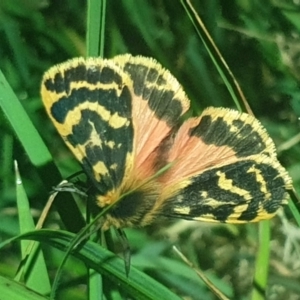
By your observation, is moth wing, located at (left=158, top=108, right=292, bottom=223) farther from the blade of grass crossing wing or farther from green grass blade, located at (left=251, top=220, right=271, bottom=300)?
the blade of grass crossing wing

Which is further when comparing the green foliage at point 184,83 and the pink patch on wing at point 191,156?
the green foliage at point 184,83

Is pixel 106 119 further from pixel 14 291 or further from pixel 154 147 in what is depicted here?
pixel 14 291

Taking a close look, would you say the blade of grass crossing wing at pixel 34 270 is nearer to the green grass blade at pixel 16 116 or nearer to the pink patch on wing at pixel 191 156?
the green grass blade at pixel 16 116

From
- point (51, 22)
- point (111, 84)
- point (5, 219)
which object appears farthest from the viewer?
point (51, 22)

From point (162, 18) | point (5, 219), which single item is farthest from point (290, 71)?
point (5, 219)

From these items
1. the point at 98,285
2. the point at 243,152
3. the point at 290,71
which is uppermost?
the point at 290,71

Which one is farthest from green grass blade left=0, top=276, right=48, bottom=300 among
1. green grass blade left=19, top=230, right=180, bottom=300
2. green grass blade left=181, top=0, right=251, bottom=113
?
green grass blade left=181, top=0, right=251, bottom=113

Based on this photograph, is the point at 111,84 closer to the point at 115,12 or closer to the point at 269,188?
the point at 269,188

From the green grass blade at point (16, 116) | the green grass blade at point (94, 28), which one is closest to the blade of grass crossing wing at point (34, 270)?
the green grass blade at point (16, 116)
